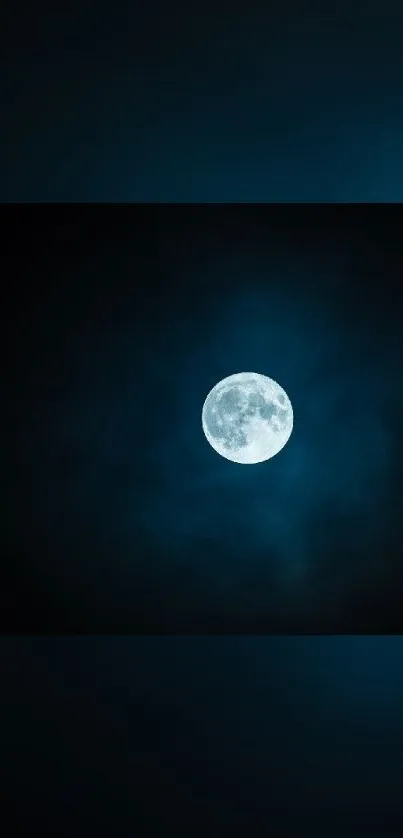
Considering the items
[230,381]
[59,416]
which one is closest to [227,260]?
[230,381]

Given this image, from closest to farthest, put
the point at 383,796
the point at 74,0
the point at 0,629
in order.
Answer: the point at 74,0
the point at 383,796
the point at 0,629

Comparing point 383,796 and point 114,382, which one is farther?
point 114,382

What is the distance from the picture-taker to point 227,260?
315 cm

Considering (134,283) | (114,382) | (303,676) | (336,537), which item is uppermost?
(134,283)

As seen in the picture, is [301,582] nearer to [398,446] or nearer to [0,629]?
[398,446]

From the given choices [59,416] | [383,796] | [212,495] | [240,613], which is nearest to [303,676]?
[383,796]

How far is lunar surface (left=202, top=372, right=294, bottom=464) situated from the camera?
9.14 ft

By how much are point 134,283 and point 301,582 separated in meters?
1.20

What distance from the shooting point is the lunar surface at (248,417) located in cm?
279

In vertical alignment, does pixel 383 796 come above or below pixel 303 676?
below

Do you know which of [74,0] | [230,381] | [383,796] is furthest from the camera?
[230,381]

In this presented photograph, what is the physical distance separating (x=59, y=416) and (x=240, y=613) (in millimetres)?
931

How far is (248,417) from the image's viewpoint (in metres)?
2.78

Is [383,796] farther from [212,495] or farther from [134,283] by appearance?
[134,283]
